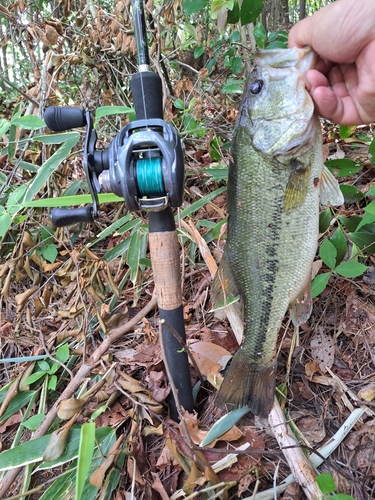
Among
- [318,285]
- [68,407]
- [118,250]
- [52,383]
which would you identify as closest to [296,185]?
[318,285]

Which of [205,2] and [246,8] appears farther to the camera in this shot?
[205,2]

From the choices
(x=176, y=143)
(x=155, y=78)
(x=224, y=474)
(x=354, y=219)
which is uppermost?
(x=155, y=78)

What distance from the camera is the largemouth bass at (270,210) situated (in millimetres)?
1641

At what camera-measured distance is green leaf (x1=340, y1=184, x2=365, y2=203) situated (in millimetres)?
2145

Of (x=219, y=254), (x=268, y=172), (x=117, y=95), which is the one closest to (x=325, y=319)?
(x=219, y=254)

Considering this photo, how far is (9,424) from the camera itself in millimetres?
2162

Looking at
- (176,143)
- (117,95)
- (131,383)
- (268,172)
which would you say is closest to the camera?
(176,143)

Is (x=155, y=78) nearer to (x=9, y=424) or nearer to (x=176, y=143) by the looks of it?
(x=176, y=143)

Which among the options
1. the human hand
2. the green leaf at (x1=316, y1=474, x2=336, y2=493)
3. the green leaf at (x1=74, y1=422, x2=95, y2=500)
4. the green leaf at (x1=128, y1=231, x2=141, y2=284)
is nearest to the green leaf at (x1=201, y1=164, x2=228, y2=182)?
the green leaf at (x1=128, y1=231, x2=141, y2=284)

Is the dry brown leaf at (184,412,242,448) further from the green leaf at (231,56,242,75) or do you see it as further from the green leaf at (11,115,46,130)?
the green leaf at (231,56,242,75)

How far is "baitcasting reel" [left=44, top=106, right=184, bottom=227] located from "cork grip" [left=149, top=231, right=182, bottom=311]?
0.82 feet

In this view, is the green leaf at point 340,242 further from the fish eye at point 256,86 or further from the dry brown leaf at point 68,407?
the dry brown leaf at point 68,407

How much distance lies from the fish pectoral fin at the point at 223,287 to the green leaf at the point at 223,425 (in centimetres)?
50

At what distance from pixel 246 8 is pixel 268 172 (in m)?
1.09
